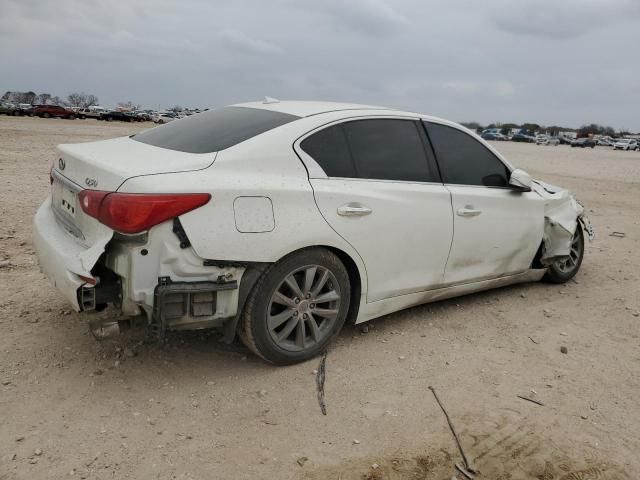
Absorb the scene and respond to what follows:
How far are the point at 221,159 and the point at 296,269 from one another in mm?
780

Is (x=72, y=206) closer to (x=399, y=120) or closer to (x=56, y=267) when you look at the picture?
(x=56, y=267)

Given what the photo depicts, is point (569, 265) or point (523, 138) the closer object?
point (569, 265)

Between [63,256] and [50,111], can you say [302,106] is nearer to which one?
[63,256]

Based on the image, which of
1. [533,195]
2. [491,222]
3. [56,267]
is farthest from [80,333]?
[533,195]

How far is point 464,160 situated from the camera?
447cm

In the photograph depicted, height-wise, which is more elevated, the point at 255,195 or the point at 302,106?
the point at 302,106

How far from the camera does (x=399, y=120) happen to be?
418cm

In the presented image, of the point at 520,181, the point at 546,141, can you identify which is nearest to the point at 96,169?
the point at 520,181

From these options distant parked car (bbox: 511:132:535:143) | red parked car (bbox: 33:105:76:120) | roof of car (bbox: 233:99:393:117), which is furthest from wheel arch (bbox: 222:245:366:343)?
distant parked car (bbox: 511:132:535:143)

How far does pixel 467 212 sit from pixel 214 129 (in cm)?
194

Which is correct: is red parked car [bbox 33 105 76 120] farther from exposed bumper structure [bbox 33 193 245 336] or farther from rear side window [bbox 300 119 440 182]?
exposed bumper structure [bbox 33 193 245 336]

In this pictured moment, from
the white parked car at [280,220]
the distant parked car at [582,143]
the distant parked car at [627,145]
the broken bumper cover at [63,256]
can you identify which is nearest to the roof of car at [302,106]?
the white parked car at [280,220]

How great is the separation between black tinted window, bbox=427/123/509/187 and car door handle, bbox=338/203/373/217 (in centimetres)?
89

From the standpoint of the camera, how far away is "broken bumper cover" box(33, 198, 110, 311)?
3004mm
